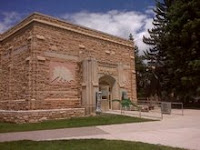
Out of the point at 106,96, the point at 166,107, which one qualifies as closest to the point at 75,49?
the point at 106,96

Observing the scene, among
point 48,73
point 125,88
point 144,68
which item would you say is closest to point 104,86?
point 125,88

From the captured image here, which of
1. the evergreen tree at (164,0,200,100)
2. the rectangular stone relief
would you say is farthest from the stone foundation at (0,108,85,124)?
the evergreen tree at (164,0,200,100)

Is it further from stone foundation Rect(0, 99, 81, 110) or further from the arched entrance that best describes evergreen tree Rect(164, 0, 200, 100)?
stone foundation Rect(0, 99, 81, 110)

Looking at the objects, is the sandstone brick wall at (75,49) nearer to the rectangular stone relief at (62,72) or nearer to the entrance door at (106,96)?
the rectangular stone relief at (62,72)

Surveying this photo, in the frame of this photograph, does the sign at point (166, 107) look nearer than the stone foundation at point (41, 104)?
No

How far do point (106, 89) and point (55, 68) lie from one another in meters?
6.02

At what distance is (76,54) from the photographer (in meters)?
22.8

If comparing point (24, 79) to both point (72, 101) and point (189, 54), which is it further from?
point (189, 54)

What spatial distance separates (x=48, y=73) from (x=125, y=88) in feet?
30.2

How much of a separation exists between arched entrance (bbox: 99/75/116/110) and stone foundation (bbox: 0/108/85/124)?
4.52 m

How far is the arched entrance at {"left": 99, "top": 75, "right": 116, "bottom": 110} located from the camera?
2434 centimetres

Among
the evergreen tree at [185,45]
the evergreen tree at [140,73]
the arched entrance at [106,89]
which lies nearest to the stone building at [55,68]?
the arched entrance at [106,89]

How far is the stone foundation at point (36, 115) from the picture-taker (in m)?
17.2

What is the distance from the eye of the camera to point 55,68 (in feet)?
68.6
